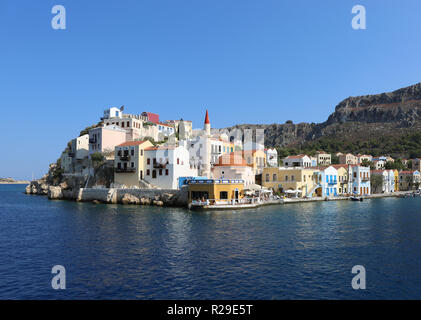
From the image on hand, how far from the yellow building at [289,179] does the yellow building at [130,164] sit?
22.5 m

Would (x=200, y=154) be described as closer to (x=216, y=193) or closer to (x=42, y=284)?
(x=216, y=193)

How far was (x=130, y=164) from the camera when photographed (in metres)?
58.2

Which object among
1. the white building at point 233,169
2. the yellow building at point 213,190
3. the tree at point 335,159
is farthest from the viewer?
the tree at point 335,159

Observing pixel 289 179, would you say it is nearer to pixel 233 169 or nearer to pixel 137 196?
pixel 233 169

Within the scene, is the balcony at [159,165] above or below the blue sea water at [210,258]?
above

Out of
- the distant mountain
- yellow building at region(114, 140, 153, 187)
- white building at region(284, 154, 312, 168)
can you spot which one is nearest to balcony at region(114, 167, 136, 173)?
yellow building at region(114, 140, 153, 187)

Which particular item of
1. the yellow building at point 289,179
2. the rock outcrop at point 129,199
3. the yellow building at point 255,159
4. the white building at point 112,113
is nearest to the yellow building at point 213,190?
the rock outcrop at point 129,199

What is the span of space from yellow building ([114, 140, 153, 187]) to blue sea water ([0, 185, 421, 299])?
77.3ft

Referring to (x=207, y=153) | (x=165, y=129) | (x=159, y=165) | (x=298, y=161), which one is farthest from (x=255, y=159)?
(x=165, y=129)

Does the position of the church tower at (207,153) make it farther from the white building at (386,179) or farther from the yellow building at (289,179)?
the white building at (386,179)

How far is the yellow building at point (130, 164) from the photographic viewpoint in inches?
2259

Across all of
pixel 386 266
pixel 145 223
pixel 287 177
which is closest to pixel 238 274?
pixel 386 266
